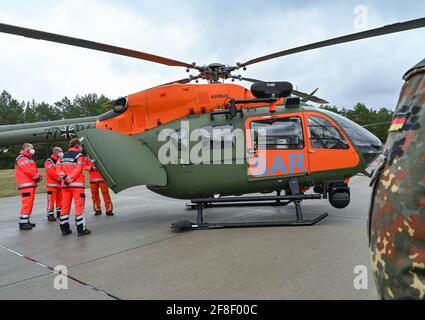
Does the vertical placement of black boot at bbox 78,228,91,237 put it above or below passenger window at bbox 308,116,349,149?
below

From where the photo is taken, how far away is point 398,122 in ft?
2.97

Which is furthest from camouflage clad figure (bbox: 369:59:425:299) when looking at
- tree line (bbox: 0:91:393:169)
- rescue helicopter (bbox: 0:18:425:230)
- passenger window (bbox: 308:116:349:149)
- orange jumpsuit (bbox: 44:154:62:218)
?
tree line (bbox: 0:91:393:169)

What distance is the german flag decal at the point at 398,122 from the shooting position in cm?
89

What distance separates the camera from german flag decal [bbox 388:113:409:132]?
887 millimetres

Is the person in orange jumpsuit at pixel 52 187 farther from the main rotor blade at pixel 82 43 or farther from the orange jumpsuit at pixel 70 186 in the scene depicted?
the main rotor blade at pixel 82 43

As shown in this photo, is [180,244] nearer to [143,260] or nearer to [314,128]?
[143,260]

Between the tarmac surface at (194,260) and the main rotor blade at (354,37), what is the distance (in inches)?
109

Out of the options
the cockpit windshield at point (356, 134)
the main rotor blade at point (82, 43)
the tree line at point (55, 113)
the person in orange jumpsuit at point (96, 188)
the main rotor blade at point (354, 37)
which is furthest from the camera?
the tree line at point (55, 113)

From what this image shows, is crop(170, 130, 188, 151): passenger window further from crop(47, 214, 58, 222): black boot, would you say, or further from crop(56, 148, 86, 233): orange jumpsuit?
crop(47, 214, 58, 222): black boot

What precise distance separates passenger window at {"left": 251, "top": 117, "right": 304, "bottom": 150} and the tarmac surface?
1498 mm

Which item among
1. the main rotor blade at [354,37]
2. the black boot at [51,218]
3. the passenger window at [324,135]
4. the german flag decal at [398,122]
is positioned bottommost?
the black boot at [51,218]

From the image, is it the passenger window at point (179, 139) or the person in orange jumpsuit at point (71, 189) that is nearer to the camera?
the person in orange jumpsuit at point (71, 189)

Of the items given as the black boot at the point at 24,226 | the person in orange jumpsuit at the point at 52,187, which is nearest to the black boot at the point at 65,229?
the black boot at the point at 24,226
